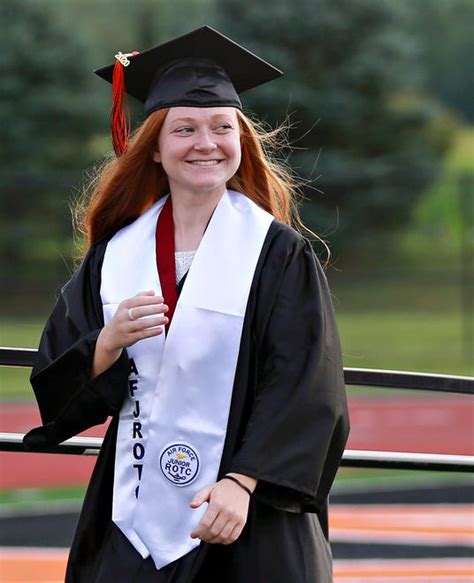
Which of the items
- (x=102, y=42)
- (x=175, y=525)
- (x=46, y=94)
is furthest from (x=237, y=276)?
(x=102, y=42)

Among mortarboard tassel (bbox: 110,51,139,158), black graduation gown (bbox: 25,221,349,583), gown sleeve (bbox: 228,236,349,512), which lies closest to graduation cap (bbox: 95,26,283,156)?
mortarboard tassel (bbox: 110,51,139,158)

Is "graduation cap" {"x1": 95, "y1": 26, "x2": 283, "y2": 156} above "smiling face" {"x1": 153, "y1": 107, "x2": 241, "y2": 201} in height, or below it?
above

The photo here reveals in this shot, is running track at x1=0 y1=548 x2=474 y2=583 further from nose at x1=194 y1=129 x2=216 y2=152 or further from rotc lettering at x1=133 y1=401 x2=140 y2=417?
nose at x1=194 y1=129 x2=216 y2=152

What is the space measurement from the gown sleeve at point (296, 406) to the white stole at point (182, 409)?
7 centimetres

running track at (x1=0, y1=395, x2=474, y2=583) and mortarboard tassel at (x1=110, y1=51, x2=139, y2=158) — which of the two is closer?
mortarboard tassel at (x1=110, y1=51, x2=139, y2=158)

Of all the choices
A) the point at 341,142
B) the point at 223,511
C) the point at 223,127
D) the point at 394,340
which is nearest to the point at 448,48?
the point at 341,142

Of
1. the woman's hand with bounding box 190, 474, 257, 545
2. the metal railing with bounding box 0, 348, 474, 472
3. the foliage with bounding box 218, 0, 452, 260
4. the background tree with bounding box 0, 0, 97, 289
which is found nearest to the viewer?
the woman's hand with bounding box 190, 474, 257, 545

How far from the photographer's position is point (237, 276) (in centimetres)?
275

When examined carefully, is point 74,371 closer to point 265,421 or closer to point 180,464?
point 180,464

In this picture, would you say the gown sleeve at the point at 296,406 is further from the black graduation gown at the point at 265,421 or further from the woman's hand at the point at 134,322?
the woman's hand at the point at 134,322

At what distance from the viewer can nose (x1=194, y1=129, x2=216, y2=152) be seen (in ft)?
9.12

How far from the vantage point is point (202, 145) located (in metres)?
2.78

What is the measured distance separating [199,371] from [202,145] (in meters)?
0.46

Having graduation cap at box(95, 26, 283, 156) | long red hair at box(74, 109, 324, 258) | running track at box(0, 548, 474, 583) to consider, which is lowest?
running track at box(0, 548, 474, 583)
